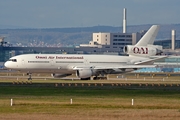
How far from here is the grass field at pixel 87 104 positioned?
189 ft

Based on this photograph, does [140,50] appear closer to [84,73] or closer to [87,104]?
[84,73]

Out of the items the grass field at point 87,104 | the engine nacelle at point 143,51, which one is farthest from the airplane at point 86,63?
the grass field at point 87,104

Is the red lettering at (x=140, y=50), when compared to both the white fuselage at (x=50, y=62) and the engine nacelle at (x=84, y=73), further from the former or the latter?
the engine nacelle at (x=84, y=73)

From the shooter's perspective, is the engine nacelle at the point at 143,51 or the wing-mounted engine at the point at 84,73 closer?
the wing-mounted engine at the point at 84,73

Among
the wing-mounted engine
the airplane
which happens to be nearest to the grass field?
the airplane

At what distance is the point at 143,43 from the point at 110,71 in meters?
12.2

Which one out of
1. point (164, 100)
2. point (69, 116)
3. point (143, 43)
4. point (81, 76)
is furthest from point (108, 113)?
point (143, 43)

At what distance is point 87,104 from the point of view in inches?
2724

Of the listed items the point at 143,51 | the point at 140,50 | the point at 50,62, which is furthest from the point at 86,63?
the point at 143,51

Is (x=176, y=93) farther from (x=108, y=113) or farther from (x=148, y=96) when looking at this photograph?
(x=108, y=113)

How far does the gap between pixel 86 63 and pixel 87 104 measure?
210ft

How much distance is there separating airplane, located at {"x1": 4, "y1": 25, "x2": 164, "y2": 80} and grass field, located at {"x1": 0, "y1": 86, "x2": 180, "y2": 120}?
104 ft

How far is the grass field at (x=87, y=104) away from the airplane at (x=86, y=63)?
3170 centimetres

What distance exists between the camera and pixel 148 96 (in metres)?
82.7
